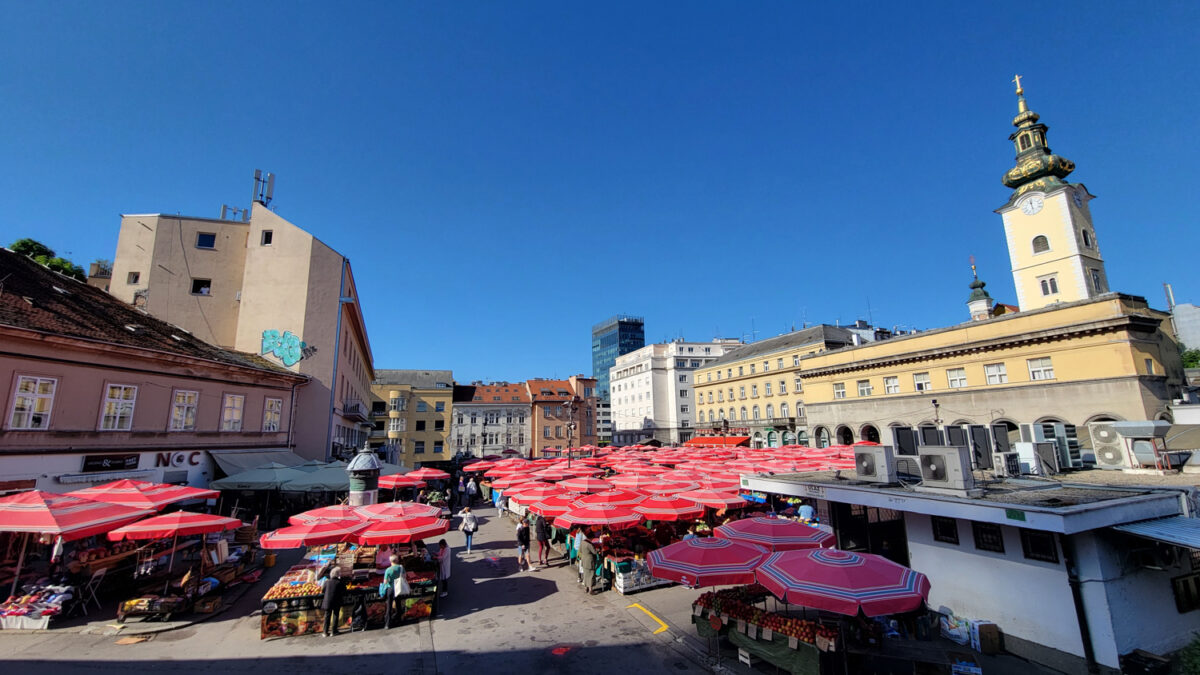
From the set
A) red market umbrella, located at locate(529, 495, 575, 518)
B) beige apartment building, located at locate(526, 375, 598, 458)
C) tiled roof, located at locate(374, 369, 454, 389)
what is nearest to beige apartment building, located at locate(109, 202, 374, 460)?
red market umbrella, located at locate(529, 495, 575, 518)

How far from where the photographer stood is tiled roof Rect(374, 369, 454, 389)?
2712 inches

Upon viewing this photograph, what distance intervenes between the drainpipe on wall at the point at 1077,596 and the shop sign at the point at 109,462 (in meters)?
26.1

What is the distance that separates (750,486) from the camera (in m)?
15.6

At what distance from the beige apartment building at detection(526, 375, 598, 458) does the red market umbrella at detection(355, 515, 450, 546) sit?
5517 centimetres

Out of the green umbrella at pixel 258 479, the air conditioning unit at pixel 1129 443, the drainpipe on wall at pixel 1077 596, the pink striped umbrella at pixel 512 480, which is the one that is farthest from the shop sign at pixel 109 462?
the air conditioning unit at pixel 1129 443

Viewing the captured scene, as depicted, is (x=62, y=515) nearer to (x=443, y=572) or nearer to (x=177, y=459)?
(x=443, y=572)

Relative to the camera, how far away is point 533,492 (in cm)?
1714

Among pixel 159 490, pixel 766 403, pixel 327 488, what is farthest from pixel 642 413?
pixel 159 490

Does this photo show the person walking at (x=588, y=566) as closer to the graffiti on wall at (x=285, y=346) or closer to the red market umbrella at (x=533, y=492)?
the red market umbrella at (x=533, y=492)

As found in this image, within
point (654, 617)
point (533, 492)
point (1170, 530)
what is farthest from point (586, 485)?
point (1170, 530)

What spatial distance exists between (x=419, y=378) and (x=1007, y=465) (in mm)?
66676

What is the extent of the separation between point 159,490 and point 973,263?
6677 cm

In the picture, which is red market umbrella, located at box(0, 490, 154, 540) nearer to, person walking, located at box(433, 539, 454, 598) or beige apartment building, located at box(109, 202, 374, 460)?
person walking, located at box(433, 539, 454, 598)

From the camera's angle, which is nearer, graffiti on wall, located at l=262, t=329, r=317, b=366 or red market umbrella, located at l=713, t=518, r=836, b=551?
red market umbrella, located at l=713, t=518, r=836, b=551
